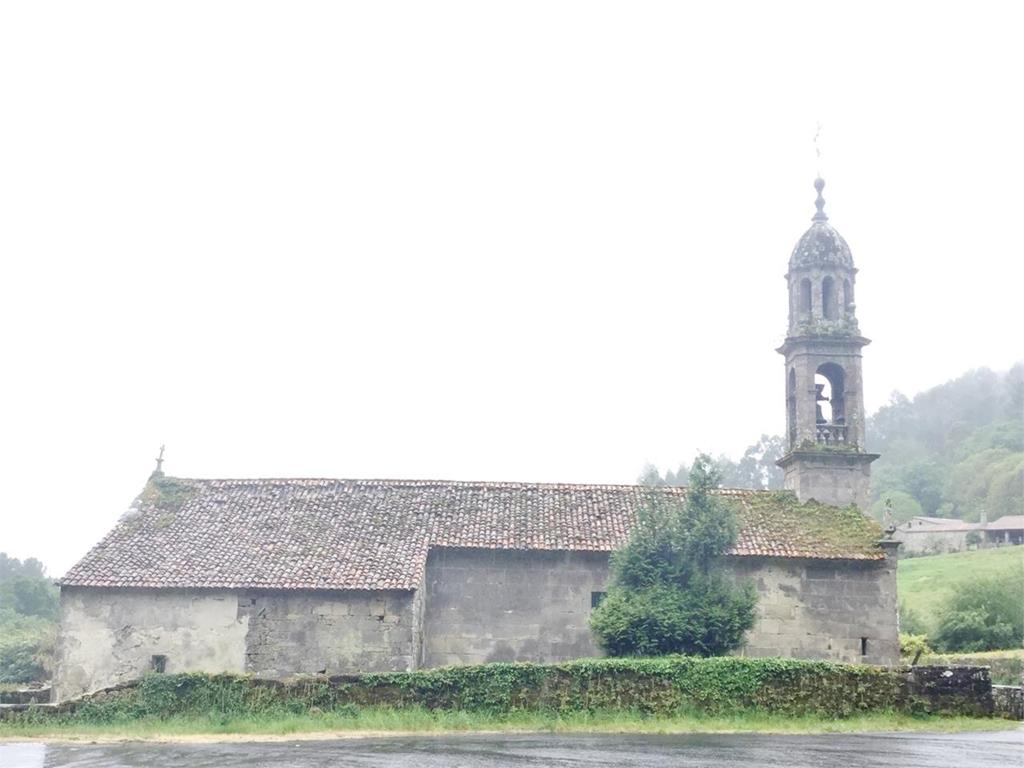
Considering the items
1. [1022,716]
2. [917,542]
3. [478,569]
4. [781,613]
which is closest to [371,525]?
[478,569]

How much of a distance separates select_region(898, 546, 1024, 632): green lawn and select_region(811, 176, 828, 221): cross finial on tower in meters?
22.2

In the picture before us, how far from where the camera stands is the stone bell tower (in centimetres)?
3294

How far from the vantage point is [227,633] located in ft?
94.3

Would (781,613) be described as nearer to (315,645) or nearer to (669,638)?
(669,638)

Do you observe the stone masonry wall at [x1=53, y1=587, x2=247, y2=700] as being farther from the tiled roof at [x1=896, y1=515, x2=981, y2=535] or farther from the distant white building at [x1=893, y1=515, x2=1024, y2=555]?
the tiled roof at [x1=896, y1=515, x2=981, y2=535]

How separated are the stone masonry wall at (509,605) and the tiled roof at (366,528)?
2.02ft

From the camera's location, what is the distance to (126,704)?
23.3 meters

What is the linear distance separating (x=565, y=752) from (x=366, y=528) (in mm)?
14899

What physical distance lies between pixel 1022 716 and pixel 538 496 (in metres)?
14.9

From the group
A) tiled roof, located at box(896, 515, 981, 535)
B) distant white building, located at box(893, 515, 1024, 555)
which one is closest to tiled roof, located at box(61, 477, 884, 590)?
distant white building, located at box(893, 515, 1024, 555)

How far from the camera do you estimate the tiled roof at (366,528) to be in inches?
1147

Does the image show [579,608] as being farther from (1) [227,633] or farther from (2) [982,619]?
(2) [982,619]

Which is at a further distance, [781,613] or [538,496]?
[538,496]

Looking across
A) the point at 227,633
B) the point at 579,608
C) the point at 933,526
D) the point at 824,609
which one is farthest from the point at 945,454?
the point at 227,633
